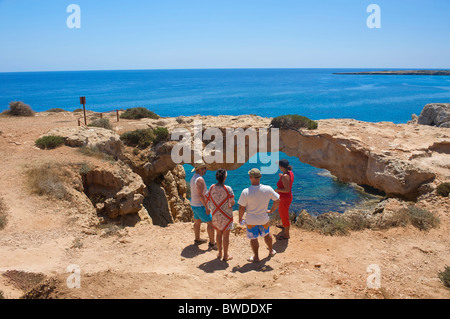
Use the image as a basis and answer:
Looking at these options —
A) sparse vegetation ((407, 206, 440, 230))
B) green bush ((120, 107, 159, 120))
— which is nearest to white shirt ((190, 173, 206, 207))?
sparse vegetation ((407, 206, 440, 230))

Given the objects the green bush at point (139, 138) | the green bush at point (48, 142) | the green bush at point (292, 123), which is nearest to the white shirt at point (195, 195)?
the green bush at point (48, 142)

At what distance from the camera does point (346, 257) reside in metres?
6.87

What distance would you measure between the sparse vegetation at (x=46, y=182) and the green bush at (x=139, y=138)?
5.68 metres

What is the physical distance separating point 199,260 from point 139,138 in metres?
10.3

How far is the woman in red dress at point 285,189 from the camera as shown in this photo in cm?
713

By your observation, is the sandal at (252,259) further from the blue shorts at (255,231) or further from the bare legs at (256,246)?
the blue shorts at (255,231)

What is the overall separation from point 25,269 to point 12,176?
522 cm

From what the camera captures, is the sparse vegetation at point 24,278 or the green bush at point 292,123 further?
the green bush at point 292,123

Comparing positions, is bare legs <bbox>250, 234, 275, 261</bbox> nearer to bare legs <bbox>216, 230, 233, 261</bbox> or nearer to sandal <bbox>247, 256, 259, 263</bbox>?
sandal <bbox>247, 256, 259, 263</bbox>

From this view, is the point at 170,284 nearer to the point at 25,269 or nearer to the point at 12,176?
the point at 25,269

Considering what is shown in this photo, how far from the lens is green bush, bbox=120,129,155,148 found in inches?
620

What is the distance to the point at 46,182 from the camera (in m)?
9.41
